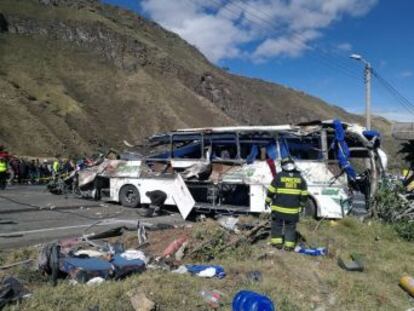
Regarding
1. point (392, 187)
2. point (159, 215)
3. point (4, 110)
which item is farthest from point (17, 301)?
point (4, 110)

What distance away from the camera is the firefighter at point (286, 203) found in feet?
28.5

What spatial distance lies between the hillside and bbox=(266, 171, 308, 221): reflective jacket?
34.8 m

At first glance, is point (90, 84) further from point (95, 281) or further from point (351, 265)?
point (95, 281)

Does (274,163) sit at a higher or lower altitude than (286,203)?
higher

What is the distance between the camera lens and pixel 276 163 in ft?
38.6

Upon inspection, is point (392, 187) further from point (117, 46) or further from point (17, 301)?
point (117, 46)

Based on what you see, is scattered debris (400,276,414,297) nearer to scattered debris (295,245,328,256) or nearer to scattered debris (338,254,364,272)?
scattered debris (338,254,364,272)

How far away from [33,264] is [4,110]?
1560 inches

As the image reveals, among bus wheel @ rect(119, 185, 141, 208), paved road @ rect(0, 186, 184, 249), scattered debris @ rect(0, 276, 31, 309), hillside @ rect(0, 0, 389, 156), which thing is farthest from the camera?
hillside @ rect(0, 0, 389, 156)

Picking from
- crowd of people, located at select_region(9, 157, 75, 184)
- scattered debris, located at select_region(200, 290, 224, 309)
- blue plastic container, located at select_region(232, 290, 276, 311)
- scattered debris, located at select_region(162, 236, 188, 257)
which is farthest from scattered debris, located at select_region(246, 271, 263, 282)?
crowd of people, located at select_region(9, 157, 75, 184)

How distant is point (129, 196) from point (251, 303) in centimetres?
920

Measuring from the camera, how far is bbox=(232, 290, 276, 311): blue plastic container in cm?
531

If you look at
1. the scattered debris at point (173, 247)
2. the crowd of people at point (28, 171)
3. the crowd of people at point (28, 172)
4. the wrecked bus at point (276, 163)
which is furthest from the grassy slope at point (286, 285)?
the crowd of people at point (28, 172)

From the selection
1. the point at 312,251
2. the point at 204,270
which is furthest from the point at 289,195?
the point at 204,270
